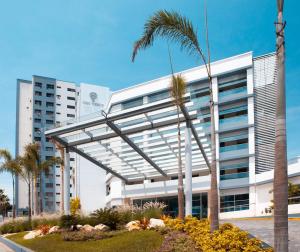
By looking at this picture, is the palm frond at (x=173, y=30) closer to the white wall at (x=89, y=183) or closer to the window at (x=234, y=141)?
the window at (x=234, y=141)

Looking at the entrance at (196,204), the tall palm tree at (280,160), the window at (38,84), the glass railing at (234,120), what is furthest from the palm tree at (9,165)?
the window at (38,84)

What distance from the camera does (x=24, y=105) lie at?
3553 inches

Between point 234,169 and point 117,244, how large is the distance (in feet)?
122

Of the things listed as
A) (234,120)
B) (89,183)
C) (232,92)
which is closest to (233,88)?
(232,92)

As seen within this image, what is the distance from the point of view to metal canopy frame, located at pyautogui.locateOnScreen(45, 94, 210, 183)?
21.5 meters

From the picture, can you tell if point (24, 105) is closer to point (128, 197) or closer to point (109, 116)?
point (128, 197)

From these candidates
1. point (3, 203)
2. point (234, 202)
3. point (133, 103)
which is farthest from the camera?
point (3, 203)

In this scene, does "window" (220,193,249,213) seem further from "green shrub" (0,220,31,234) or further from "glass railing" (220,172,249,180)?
"green shrub" (0,220,31,234)

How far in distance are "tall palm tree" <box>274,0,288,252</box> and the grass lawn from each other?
198 inches

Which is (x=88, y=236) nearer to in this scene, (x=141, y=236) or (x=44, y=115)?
(x=141, y=236)

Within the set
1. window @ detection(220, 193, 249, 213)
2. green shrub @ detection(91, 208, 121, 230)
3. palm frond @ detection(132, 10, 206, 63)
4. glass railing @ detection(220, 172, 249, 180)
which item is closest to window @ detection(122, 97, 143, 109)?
glass railing @ detection(220, 172, 249, 180)

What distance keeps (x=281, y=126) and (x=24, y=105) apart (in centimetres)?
8959

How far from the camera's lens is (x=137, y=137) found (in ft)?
87.4

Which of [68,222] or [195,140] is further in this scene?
[195,140]
